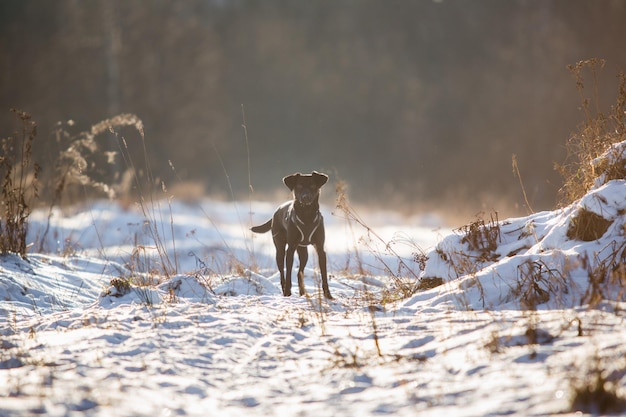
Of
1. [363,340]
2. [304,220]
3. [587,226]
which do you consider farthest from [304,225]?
[587,226]

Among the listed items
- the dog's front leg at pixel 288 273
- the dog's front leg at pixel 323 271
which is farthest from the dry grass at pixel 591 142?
the dog's front leg at pixel 288 273

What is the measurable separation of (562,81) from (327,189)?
11.4 metres

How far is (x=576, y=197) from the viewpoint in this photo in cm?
529

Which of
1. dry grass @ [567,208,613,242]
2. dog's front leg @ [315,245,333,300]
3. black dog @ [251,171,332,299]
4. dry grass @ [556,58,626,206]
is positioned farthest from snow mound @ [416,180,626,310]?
black dog @ [251,171,332,299]

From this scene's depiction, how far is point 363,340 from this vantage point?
3922mm

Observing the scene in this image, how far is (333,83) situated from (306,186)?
3208 cm

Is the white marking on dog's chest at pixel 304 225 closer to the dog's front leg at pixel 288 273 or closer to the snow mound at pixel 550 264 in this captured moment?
the dog's front leg at pixel 288 273

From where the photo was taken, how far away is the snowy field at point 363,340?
9.25 ft

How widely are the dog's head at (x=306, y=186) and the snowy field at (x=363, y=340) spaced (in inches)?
41.0

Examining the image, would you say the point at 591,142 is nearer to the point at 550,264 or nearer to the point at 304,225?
the point at 550,264

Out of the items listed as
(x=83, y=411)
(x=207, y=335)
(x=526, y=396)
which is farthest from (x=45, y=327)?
(x=526, y=396)

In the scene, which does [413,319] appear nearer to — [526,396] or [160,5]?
[526,396]

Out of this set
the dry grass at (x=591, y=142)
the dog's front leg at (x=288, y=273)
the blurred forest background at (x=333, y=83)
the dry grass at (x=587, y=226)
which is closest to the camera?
the dry grass at (x=587, y=226)

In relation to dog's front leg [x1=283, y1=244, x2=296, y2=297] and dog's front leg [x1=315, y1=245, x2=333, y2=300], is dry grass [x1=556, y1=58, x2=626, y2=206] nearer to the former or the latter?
dog's front leg [x1=315, y1=245, x2=333, y2=300]
